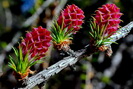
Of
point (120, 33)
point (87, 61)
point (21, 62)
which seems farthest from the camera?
point (87, 61)

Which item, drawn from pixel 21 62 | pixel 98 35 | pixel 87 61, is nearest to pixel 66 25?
pixel 98 35

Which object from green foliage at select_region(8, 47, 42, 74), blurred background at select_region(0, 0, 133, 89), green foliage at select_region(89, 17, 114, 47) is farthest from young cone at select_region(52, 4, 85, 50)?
blurred background at select_region(0, 0, 133, 89)

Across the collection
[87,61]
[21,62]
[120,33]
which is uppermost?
[21,62]

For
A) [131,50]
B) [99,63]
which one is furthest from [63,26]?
[131,50]

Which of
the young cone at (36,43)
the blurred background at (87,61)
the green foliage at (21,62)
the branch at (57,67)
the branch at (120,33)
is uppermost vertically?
the young cone at (36,43)

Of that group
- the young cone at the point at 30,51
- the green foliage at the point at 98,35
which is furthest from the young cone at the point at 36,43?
the green foliage at the point at 98,35

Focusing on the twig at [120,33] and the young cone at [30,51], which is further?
the twig at [120,33]

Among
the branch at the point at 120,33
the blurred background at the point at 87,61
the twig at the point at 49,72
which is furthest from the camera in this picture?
the blurred background at the point at 87,61

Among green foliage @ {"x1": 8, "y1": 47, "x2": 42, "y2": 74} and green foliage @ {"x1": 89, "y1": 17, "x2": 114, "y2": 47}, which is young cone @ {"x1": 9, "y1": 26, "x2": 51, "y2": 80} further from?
green foliage @ {"x1": 89, "y1": 17, "x2": 114, "y2": 47}

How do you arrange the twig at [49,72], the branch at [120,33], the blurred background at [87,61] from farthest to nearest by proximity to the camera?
the blurred background at [87,61], the branch at [120,33], the twig at [49,72]

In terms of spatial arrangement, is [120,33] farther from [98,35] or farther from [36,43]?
[36,43]

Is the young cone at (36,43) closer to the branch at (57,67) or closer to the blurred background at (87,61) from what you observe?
the branch at (57,67)
